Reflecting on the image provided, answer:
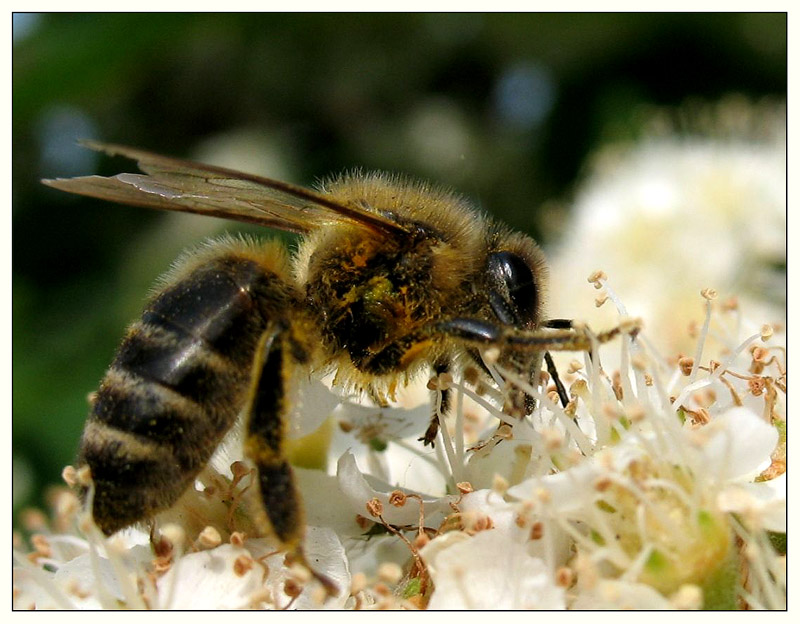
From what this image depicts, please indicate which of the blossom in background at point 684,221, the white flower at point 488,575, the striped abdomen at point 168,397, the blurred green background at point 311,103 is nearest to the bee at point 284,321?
the striped abdomen at point 168,397

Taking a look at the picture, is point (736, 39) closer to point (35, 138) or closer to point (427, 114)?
point (427, 114)

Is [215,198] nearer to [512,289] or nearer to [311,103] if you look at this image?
[512,289]

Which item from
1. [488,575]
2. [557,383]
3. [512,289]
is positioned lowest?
[488,575]

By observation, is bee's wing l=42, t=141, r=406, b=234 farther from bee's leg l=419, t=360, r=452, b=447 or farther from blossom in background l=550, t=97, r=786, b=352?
blossom in background l=550, t=97, r=786, b=352

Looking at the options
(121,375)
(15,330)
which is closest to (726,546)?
(121,375)

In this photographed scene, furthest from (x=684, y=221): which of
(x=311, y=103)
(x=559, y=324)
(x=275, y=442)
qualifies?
(x=275, y=442)

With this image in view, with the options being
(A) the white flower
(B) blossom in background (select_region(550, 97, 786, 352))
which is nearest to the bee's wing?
(A) the white flower

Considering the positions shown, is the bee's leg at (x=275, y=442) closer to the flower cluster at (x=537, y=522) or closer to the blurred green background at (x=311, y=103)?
the flower cluster at (x=537, y=522)
